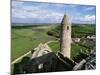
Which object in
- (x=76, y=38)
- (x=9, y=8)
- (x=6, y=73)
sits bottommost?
(x=6, y=73)

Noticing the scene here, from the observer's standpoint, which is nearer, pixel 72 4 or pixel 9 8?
pixel 9 8

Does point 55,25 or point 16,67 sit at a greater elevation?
point 55,25

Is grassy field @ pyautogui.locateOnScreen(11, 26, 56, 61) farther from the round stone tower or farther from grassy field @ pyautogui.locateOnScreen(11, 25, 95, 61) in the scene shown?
the round stone tower

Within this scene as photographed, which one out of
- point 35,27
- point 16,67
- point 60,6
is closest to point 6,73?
point 16,67

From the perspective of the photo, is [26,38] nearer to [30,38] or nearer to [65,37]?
[30,38]

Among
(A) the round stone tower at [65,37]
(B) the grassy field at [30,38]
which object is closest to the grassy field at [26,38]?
(B) the grassy field at [30,38]

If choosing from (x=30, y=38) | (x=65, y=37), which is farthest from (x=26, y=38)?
(x=65, y=37)

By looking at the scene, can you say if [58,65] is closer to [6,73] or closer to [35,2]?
Answer: [6,73]
